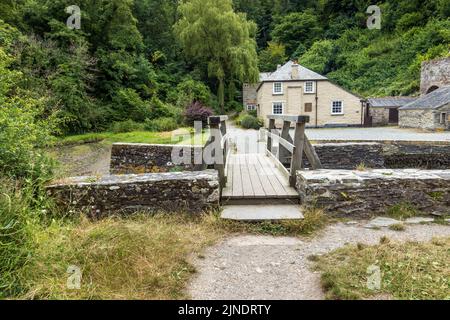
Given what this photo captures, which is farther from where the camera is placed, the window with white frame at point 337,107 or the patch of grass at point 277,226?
the window with white frame at point 337,107

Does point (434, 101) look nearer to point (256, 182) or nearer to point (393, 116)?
point (393, 116)

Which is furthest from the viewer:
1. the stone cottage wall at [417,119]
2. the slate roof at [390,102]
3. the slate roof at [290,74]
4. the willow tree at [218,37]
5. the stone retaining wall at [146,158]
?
the willow tree at [218,37]

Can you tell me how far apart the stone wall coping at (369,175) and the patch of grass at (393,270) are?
134 cm

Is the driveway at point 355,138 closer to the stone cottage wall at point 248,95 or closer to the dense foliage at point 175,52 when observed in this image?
the dense foliage at point 175,52

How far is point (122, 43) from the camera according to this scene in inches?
1099

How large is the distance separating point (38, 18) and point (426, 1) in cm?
4163

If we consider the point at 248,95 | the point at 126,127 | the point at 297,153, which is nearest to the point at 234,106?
the point at 248,95

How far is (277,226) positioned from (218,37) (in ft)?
101

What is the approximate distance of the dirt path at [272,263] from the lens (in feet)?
9.73

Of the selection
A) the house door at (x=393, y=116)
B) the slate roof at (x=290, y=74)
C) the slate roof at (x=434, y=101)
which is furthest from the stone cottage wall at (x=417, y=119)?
the slate roof at (x=290, y=74)

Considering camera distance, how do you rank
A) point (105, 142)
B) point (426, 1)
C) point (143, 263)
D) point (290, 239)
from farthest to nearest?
point (426, 1) < point (105, 142) < point (290, 239) < point (143, 263)

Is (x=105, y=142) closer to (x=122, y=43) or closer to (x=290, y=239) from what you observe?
(x=122, y=43)
